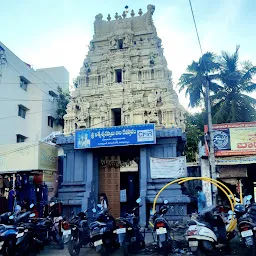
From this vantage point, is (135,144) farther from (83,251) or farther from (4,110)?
(4,110)

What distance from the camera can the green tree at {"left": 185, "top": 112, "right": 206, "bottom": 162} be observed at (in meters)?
24.8

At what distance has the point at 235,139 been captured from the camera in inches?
583

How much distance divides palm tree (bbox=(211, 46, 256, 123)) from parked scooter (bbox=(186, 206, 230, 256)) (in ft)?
47.8

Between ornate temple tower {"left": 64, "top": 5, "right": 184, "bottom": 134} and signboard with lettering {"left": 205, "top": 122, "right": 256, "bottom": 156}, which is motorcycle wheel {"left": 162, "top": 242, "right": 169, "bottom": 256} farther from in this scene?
ornate temple tower {"left": 64, "top": 5, "right": 184, "bottom": 134}

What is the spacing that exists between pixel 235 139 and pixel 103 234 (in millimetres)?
9849

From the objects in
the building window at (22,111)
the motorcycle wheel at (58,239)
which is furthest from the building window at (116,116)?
the building window at (22,111)

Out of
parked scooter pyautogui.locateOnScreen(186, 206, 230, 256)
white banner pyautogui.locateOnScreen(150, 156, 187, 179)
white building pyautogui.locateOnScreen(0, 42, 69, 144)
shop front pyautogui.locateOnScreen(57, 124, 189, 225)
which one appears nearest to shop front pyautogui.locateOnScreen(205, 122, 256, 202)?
white banner pyautogui.locateOnScreen(150, 156, 187, 179)

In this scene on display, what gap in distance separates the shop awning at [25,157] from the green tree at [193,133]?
12927 mm

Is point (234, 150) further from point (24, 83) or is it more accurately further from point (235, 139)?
point (24, 83)

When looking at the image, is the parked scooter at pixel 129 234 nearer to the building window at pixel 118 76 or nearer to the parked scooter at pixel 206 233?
the parked scooter at pixel 206 233

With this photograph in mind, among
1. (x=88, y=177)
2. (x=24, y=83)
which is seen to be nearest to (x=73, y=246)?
(x=88, y=177)

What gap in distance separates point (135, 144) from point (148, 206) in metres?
3.15

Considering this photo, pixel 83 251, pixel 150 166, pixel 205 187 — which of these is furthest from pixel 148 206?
pixel 83 251

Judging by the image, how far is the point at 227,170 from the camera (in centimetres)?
1500
